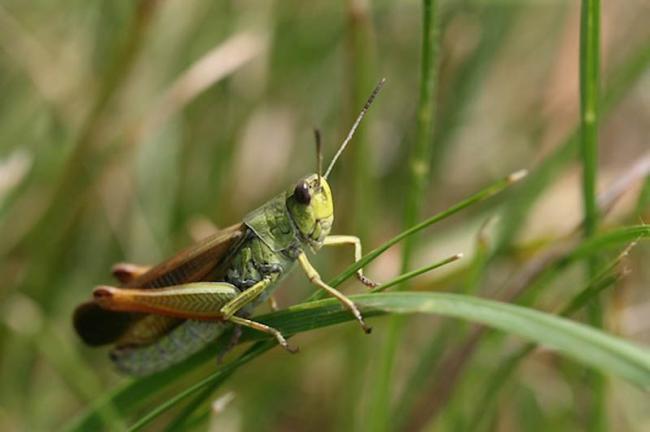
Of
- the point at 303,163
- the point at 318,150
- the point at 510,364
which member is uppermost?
the point at 318,150

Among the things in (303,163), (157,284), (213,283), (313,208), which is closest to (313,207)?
(313,208)

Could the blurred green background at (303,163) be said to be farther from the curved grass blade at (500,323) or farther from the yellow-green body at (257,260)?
the curved grass blade at (500,323)

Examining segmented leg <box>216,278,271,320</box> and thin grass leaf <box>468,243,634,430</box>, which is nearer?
thin grass leaf <box>468,243,634,430</box>

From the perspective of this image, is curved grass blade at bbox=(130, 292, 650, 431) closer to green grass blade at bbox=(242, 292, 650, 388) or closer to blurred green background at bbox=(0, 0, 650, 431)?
green grass blade at bbox=(242, 292, 650, 388)

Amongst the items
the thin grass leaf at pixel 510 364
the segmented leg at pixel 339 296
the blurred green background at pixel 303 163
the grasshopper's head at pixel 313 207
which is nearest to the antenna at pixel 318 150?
the grasshopper's head at pixel 313 207

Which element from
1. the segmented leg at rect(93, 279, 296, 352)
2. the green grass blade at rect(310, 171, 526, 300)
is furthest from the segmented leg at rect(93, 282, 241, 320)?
the green grass blade at rect(310, 171, 526, 300)

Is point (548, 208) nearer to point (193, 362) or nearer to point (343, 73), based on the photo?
point (343, 73)

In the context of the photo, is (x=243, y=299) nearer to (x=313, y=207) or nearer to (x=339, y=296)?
(x=313, y=207)
